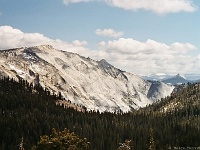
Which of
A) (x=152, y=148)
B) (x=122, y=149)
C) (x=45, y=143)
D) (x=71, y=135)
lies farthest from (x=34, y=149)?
(x=152, y=148)

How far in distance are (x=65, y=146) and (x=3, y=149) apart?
158m

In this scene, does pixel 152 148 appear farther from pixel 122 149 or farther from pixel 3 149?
pixel 3 149

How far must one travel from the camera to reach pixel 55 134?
5303cm

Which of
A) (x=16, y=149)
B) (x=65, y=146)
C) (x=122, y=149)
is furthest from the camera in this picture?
(x=16, y=149)

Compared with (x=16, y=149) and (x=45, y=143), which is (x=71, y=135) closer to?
(x=45, y=143)

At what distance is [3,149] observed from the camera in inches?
7869

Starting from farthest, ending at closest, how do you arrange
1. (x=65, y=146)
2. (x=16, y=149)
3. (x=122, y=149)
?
(x=16, y=149) < (x=65, y=146) < (x=122, y=149)

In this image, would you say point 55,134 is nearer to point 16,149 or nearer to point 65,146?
point 65,146

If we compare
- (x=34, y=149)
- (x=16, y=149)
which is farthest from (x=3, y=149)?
(x=34, y=149)

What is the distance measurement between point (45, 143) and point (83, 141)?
5.47 meters

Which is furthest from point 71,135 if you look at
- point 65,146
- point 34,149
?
point 34,149

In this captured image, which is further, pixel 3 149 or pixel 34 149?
pixel 3 149

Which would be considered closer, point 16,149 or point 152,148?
point 152,148

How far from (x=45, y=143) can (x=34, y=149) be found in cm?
210
